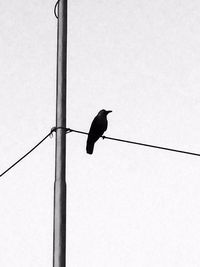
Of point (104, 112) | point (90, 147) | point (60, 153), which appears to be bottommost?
point (90, 147)

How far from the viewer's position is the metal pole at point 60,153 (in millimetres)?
4109

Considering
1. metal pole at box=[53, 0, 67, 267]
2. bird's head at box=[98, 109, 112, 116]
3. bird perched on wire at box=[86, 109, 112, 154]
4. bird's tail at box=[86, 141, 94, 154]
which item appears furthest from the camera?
bird's head at box=[98, 109, 112, 116]

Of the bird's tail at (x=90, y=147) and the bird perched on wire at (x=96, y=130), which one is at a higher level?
the bird perched on wire at (x=96, y=130)

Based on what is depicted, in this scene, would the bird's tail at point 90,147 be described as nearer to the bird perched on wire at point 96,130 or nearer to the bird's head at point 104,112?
the bird perched on wire at point 96,130

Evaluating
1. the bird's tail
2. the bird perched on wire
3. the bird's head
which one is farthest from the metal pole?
the bird's head

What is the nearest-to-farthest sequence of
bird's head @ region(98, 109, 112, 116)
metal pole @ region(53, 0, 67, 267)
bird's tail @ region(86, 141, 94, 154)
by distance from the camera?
metal pole @ region(53, 0, 67, 267) < bird's tail @ region(86, 141, 94, 154) < bird's head @ region(98, 109, 112, 116)

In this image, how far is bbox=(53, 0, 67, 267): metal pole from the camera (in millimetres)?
4109

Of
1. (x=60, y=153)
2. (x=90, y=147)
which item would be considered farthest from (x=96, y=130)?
(x=60, y=153)

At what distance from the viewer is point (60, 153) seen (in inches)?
172

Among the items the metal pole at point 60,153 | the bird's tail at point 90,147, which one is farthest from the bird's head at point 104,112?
the metal pole at point 60,153

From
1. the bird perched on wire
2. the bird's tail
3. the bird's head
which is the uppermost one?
the bird's head

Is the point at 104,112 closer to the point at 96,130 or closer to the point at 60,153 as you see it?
the point at 96,130

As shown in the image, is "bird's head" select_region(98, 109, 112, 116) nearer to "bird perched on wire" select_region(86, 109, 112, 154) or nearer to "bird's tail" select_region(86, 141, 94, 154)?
"bird perched on wire" select_region(86, 109, 112, 154)

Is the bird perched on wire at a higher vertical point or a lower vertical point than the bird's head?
lower
